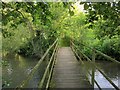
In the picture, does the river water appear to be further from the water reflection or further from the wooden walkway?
the wooden walkway

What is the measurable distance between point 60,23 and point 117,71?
10.5 m

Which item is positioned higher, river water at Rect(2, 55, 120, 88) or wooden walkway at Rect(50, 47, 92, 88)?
wooden walkway at Rect(50, 47, 92, 88)

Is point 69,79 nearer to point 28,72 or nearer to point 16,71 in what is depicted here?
point 28,72

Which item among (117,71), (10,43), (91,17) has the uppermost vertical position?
(91,17)

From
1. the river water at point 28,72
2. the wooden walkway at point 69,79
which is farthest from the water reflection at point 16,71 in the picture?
the wooden walkway at point 69,79

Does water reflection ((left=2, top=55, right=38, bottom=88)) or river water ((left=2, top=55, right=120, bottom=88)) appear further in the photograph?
water reflection ((left=2, top=55, right=38, bottom=88))

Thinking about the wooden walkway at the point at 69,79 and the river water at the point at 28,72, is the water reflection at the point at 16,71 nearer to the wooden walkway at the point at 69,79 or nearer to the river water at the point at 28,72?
the river water at the point at 28,72

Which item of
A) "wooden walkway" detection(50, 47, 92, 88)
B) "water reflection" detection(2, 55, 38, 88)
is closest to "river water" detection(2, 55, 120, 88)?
"water reflection" detection(2, 55, 38, 88)

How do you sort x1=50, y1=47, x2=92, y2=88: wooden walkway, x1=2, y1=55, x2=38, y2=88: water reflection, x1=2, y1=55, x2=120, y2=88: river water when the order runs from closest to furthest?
x1=50, y1=47, x2=92, y2=88: wooden walkway
x1=2, y1=55, x2=120, y2=88: river water
x1=2, y1=55, x2=38, y2=88: water reflection

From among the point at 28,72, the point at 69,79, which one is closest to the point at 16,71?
the point at 28,72

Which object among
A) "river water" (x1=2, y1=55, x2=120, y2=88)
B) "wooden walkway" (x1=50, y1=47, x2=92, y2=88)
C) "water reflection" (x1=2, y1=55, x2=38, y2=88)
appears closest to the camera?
"wooden walkway" (x1=50, y1=47, x2=92, y2=88)

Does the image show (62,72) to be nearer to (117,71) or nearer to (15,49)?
(117,71)

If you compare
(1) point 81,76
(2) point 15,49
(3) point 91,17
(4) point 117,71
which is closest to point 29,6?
(3) point 91,17

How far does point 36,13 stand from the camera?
214 inches
